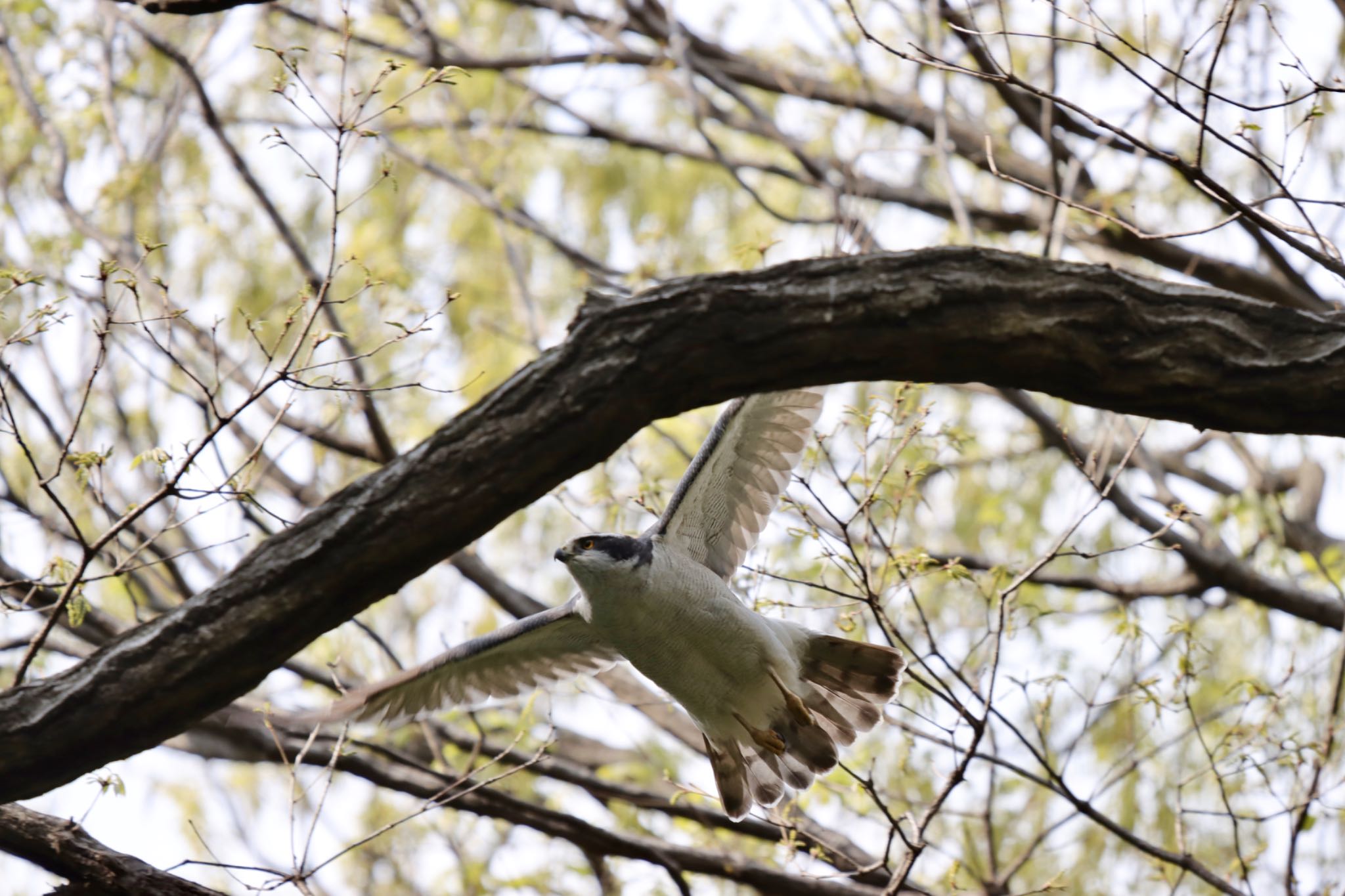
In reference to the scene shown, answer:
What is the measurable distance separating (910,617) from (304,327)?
3.43 meters

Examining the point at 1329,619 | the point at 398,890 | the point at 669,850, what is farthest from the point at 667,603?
the point at 398,890

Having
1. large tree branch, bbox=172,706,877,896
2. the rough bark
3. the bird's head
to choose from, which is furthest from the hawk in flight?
the rough bark

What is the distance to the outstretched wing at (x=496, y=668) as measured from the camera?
15.8ft

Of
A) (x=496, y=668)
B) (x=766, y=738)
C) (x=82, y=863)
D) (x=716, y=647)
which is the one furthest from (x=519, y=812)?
(x=82, y=863)

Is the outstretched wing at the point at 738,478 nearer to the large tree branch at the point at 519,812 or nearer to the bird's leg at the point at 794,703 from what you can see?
the bird's leg at the point at 794,703

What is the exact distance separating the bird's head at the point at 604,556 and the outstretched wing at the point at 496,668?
34 centimetres

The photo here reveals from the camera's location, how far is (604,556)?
450 cm

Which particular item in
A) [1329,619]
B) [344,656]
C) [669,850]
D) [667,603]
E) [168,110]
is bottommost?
[669,850]

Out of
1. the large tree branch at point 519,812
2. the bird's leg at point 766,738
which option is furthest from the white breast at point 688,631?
the large tree branch at point 519,812

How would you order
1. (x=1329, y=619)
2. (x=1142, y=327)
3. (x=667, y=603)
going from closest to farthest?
1. (x=1142, y=327)
2. (x=667, y=603)
3. (x=1329, y=619)

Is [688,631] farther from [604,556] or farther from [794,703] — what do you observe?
[794,703]

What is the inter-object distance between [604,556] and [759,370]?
1402mm

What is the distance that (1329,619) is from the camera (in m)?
6.00

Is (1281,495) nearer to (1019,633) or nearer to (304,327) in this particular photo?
(1019,633)
